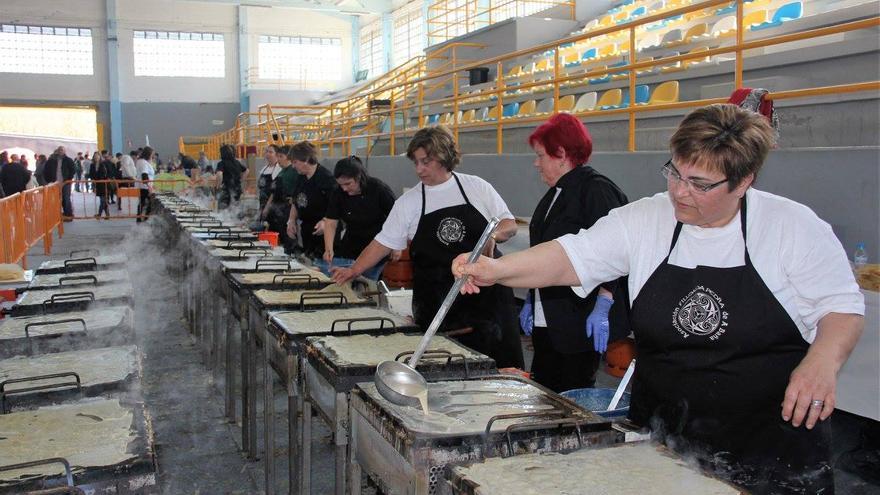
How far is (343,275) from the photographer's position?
3.80 meters

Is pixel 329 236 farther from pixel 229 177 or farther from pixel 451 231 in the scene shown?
pixel 229 177

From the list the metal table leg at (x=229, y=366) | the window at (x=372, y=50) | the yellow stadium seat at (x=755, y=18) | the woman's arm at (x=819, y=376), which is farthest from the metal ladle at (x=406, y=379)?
the window at (x=372, y=50)

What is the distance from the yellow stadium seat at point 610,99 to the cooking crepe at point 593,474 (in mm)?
7966

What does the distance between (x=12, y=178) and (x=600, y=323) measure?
46.9ft

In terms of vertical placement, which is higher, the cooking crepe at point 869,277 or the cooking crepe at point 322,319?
the cooking crepe at point 869,277

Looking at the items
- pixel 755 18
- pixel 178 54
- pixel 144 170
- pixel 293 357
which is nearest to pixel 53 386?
pixel 293 357

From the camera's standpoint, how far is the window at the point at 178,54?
92.8 ft

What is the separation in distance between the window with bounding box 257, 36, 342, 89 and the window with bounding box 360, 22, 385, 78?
107 centimetres

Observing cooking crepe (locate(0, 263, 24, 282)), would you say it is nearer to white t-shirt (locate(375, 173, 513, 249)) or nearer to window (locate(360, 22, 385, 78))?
white t-shirt (locate(375, 173, 513, 249))

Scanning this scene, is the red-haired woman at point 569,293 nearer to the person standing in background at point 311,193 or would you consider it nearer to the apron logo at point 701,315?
the apron logo at point 701,315

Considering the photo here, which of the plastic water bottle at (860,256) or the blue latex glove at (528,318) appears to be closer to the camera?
the blue latex glove at (528,318)

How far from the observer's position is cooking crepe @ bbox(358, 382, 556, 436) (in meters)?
1.80

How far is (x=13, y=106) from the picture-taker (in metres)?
27.3

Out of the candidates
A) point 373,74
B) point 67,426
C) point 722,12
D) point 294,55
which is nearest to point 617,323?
point 67,426
